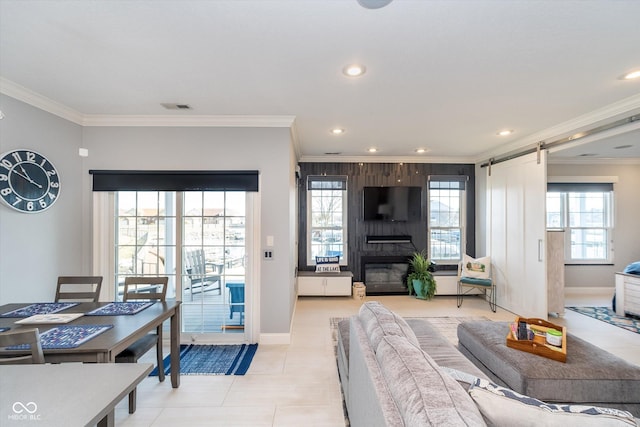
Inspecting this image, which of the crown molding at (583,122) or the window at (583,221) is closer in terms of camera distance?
the crown molding at (583,122)

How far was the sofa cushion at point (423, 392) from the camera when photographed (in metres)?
0.89

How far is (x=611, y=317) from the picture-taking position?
426 cm

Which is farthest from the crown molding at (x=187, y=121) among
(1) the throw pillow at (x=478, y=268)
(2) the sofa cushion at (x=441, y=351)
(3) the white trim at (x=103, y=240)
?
(1) the throw pillow at (x=478, y=268)

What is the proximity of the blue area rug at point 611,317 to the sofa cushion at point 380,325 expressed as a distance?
4.19 meters

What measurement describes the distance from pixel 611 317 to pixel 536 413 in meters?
4.96

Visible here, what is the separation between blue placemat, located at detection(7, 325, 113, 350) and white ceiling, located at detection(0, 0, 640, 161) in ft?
6.31

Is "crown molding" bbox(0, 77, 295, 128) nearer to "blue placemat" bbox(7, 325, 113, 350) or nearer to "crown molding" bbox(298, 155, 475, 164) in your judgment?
"crown molding" bbox(298, 155, 475, 164)

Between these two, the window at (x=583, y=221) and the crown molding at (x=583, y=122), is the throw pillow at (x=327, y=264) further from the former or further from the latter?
the window at (x=583, y=221)

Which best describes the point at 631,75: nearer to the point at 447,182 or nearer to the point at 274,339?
the point at 447,182

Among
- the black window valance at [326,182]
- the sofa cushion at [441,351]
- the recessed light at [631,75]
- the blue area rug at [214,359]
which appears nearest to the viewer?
the sofa cushion at [441,351]

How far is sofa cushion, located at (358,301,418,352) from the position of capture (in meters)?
1.64

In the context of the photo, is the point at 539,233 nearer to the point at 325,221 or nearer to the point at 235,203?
the point at 325,221

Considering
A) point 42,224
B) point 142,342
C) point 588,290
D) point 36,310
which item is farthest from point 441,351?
point 588,290

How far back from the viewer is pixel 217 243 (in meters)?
3.51
